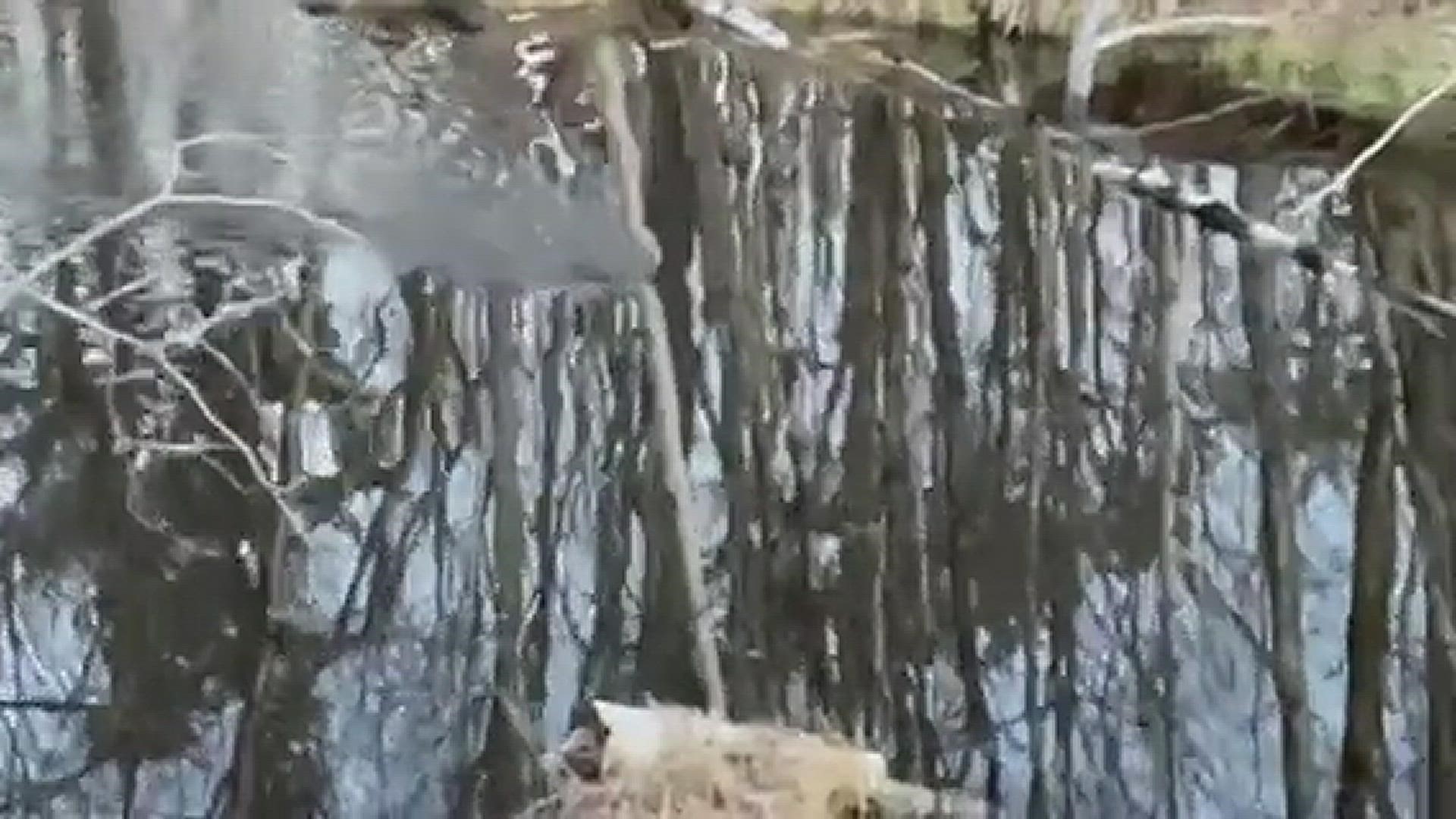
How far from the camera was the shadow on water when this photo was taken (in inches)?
28.2

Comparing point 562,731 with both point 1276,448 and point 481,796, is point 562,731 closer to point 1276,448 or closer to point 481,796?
point 481,796

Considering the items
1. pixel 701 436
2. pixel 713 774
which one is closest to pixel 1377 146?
pixel 701 436

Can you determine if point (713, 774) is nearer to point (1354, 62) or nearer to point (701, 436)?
point (701, 436)

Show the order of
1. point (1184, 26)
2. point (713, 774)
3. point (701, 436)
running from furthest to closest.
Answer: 1. point (1184, 26)
2. point (701, 436)
3. point (713, 774)

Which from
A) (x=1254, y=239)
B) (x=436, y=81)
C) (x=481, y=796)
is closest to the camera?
(x=481, y=796)

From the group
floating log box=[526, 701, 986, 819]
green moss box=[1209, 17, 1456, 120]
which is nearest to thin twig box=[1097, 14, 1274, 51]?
green moss box=[1209, 17, 1456, 120]

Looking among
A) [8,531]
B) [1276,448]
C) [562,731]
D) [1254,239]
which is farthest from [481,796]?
[1254,239]

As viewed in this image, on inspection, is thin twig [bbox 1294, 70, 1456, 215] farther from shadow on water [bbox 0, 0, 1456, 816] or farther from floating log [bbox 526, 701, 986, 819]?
floating log [bbox 526, 701, 986, 819]

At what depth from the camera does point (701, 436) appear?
83cm

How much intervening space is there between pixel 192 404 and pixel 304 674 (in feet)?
0.50

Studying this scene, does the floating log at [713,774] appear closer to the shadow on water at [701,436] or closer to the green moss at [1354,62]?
the shadow on water at [701,436]

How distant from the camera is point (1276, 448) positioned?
2.73 feet

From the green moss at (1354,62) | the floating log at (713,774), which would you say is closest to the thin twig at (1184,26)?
the green moss at (1354,62)

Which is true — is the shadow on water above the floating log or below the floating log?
above
